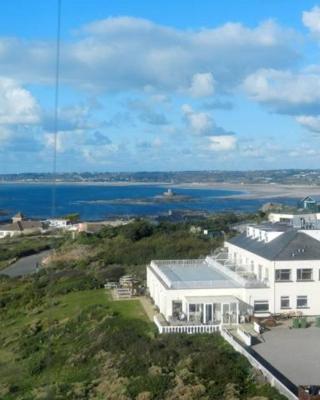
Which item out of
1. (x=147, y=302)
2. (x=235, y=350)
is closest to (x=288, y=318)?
(x=235, y=350)

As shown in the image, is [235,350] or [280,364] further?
[235,350]

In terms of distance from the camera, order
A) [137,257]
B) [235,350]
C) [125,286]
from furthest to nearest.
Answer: [137,257]
[125,286]
[235,350]

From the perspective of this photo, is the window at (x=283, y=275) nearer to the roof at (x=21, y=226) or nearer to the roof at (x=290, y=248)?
the roof at (x=290, y=248)

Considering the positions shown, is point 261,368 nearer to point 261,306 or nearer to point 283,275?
point 261,306

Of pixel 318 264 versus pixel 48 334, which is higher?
pixel 318 264

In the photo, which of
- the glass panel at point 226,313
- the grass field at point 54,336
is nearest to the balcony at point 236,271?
the glass panel at point 226,313

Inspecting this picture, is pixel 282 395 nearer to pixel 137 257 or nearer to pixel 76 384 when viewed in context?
pixel 76 384

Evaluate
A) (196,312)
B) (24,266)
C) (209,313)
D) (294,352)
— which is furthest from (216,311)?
(24,266)
